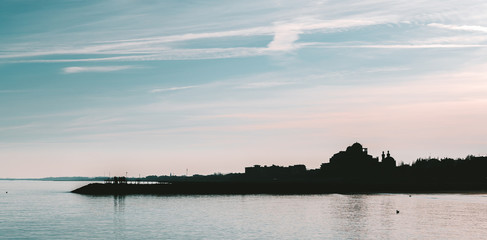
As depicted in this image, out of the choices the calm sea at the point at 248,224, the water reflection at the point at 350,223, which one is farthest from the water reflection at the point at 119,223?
the water reflection at the point at 350,223

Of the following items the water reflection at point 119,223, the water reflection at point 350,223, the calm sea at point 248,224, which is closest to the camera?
the calm sea at point 248,224

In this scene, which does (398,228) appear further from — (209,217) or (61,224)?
(61,224)

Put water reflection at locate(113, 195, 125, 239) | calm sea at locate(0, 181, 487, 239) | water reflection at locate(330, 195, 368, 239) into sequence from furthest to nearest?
water reflection at locate(330, 195, 368, 239) < water reflection at locate(113, 195, 125, 239) < calm sea at locate(0, 181, 487, 239)

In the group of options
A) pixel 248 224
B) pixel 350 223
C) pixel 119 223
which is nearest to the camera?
pixel 248 224

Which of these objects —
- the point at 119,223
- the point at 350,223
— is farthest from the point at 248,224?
the point at 119,223

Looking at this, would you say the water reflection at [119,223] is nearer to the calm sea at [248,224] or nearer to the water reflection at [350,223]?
the calm sea at [248,224]

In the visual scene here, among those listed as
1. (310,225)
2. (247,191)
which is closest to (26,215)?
(310,225)

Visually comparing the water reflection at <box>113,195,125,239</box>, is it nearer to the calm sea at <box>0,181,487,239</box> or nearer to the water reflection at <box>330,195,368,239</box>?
the calm sea at <box>0,181,487,239</box>

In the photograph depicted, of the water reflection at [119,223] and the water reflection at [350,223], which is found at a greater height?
the water reflection at [119,223]

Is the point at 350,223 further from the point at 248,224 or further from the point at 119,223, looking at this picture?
the point at 119,223

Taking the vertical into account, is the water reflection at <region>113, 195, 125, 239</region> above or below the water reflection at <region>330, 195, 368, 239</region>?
above

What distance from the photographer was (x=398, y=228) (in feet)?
250

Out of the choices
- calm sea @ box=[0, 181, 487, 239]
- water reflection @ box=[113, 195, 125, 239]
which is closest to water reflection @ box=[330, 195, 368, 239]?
calm sea @ box=[0, 181, 487, 239]

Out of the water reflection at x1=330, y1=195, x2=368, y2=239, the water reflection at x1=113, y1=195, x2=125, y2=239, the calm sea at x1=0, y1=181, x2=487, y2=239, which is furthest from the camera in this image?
the water reflection at x1=330, y1=195, x2=368, y2=239
